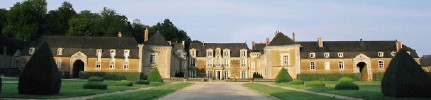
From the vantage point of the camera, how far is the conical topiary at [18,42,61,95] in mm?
17484

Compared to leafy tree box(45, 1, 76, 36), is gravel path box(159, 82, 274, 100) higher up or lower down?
lower down

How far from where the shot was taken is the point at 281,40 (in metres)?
57.7

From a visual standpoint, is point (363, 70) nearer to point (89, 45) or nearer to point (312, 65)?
point (312, 65)

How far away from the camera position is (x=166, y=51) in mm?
56625

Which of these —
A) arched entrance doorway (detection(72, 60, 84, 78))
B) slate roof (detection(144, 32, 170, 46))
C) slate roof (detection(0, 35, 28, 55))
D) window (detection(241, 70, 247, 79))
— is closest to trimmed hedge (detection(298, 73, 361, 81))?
window (detection(241, 70, 247, 79))

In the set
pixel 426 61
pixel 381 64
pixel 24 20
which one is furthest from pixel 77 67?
pixel 426 61

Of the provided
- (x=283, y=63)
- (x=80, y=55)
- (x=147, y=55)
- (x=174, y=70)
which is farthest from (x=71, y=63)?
(x=283, y=63)

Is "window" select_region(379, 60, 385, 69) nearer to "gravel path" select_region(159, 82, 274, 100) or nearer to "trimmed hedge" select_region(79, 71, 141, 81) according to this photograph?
"trimmed hedge" select_region(79, 71, 141, 81)

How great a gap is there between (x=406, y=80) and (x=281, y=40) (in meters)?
40.5

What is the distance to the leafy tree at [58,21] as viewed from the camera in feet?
233

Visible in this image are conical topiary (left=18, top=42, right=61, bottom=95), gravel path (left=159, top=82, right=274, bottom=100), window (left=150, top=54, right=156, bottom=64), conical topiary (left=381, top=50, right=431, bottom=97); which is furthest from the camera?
window (left=150, top=54, right=156, bottom=64)

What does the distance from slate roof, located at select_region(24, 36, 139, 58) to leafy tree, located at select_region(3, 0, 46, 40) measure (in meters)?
10.2

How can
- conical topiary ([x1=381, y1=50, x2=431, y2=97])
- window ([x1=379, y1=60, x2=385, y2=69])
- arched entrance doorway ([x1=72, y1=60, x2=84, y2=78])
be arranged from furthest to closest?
window ([x1=379, y1=60, x2=385, y2=69]), arched entrance doorway ([x1=72, y1=60, x2=84, y2=78]), conical topiary ([x1=381, y1=50, x2=431, y2=97])

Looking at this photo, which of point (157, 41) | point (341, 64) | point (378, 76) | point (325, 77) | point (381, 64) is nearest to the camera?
point (378, 76)
